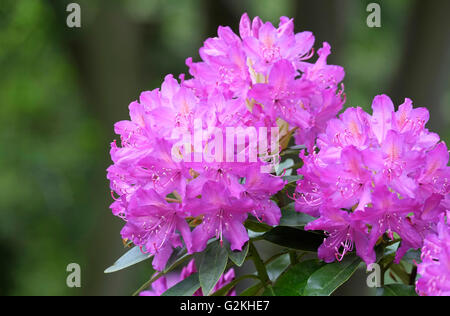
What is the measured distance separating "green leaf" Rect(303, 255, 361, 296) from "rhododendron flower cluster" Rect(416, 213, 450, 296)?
224 mm

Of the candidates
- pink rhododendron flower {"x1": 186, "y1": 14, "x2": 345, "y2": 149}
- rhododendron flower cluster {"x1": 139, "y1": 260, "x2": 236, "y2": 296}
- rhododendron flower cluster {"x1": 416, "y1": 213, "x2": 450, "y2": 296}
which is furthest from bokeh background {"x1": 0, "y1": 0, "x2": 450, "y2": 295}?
rhododendron flower cluster {"x1": 416, "y1": 213, "x2": 450, "y2": 296}

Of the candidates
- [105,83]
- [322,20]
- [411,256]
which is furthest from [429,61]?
[411,256]

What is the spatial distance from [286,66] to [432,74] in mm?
2625

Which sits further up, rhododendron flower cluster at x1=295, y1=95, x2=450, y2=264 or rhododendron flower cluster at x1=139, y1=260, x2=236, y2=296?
rhododendron flower cluster at x1=295, y1=95, x2=450, y2=264

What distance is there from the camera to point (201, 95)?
139 cm

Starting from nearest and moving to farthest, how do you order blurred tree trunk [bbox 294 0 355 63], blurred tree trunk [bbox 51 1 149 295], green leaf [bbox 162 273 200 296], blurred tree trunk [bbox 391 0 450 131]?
green leaf [bbox 162 273 200 296] → blurred tree trunk [bbox 294 0 355 63] → blurred tree trunk [bbox 391 0 450 131] → blurred tree trunk [bbox 51 1 149 295]

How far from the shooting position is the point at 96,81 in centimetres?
465

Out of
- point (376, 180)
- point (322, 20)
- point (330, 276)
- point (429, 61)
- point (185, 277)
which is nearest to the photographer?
point (376, 180)

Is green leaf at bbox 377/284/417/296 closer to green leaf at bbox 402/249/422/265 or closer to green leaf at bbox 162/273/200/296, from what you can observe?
green leaf at bbox 402/249/422/265

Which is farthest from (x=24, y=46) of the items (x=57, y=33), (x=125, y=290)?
(x=125, y=290)

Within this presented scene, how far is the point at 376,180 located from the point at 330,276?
0.79 feet

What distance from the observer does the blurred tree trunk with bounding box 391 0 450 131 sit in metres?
3.62

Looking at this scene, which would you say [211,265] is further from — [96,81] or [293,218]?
[96,81]

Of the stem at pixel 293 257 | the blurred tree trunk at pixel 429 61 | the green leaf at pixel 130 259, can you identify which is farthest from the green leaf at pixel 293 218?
the blurred tree trunk at pixel 429 61
